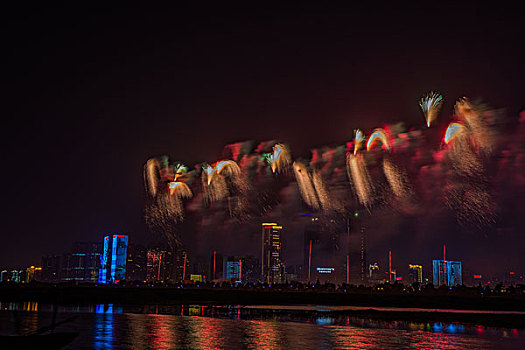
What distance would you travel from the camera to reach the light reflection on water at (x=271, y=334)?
22.6 meters

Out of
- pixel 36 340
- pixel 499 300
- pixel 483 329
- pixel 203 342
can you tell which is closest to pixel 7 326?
pixel 36 340

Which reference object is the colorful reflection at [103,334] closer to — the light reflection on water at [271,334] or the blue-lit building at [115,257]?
the light reflection on water at [271,334]

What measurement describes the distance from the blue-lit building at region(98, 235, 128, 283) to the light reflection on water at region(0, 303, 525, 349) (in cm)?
14051

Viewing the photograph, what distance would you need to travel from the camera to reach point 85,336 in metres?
24.8

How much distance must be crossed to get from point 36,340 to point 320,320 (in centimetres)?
2042

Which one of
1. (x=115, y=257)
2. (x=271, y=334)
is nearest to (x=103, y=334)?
(x=271, y=334)

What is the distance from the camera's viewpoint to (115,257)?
172250 mm

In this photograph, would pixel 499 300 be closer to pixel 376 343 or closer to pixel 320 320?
pixel 320 320

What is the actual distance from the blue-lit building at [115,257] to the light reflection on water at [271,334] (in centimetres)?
14051

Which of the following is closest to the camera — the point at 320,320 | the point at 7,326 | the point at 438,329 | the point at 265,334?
the point at 265,334

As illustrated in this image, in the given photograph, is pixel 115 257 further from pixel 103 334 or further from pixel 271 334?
pixel 271 334

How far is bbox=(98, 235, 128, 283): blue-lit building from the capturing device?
560 ft

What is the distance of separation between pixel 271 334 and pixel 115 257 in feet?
507

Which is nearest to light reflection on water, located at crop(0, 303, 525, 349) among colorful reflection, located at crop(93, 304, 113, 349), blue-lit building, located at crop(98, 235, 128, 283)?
colorful reflection, located at crop(93, 304, 113, 349)
